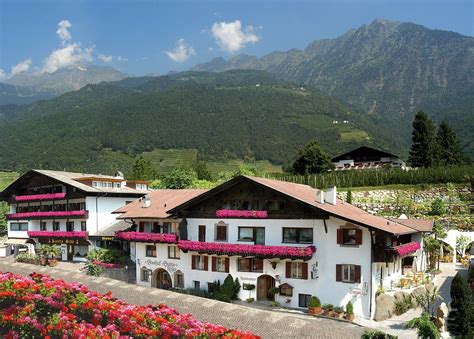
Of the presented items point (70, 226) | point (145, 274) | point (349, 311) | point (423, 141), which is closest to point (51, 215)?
point (70, 226)

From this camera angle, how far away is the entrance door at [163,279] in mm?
39606

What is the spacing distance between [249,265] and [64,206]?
2768 centimetres

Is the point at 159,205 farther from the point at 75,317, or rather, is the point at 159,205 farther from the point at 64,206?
the point at 75,317

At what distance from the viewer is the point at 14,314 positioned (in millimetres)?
16375

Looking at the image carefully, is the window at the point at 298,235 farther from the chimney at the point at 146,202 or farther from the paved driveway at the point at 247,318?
the chimney at the point at 146,202

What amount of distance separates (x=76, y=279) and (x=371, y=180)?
155ft

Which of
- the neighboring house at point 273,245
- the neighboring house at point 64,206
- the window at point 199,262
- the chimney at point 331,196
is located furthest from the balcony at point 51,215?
the chimney at point 331,196

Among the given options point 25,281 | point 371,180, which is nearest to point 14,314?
point 25,281

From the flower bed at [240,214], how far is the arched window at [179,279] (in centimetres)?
559

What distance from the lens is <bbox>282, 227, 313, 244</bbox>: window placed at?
32875mm

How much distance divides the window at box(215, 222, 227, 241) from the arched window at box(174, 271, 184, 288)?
4.20 metres

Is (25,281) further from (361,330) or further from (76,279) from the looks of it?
(76,279)

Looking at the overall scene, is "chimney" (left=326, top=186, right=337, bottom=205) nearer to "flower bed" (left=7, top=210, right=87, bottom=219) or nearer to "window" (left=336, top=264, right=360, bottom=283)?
"window" (left=336, top=264, right=360, bottom=283)

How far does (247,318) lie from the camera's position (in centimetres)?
2688
